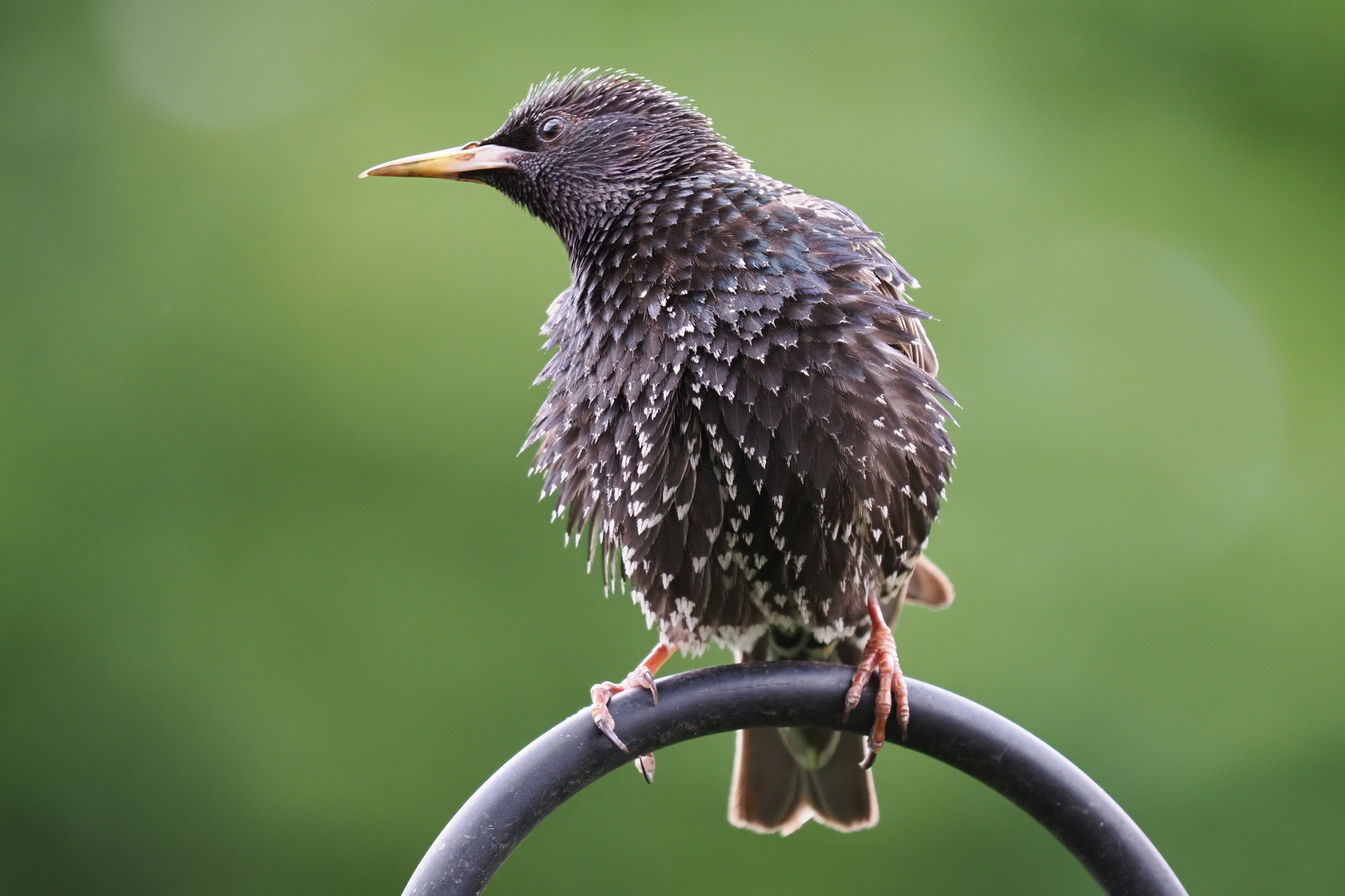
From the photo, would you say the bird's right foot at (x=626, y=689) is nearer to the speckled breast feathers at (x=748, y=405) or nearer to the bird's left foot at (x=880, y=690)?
the speckled breast feathers at (x=748, y=405)

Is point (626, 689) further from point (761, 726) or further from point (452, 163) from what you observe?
point (452, 163)

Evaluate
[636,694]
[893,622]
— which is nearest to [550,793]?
[636,694]

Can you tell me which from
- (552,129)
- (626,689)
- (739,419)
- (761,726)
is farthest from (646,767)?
(552,129)

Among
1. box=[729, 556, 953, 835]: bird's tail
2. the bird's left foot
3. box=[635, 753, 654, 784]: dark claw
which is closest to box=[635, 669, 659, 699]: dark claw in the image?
box=[635, 753, 654, 784]: dark claw

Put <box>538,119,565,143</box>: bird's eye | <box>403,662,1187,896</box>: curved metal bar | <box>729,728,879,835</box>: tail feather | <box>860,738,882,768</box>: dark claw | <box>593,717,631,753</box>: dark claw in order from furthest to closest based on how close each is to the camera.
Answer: <box>538,119,565,143</box>: bird's eye → <box>729,728,879,835</box>: tail feather → <box>860,738,882,768</box>: dark claw → <box>593,717,631,753</box>: dark claw → <box>403,662,1187,896</box>: curved metal bar

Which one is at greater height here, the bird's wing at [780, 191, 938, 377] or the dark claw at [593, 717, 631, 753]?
the bird's wing at [780, 191, 938, 377]

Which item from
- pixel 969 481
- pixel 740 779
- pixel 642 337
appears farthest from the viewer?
pixel 969 481

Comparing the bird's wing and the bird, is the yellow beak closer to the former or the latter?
the bird

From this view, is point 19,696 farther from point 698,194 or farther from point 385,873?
point 698,194
